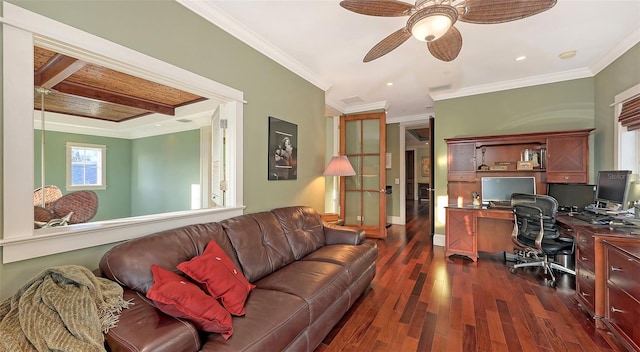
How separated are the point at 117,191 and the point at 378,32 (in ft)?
19.4

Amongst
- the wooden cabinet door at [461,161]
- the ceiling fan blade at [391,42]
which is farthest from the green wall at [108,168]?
the wooden cabinet door at [461,161]

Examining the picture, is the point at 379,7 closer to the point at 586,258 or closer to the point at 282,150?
the point at 282,150

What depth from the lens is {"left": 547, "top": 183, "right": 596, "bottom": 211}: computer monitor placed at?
3076mm

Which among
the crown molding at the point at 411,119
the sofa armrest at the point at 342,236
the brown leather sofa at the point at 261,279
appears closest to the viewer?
the brown leather sofa at the point at 261,279

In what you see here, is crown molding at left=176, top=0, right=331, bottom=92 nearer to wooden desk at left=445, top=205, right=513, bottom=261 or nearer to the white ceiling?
the white ceiling

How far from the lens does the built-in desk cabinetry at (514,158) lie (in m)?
3.30

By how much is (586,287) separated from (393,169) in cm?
447

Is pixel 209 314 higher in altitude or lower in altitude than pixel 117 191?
lower

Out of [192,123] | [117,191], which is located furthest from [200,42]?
[117,191]

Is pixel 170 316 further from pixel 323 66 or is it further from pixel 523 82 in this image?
pixel 523 82

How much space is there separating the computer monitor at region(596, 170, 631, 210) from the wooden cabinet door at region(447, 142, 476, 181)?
53.8 inches

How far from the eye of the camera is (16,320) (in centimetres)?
101

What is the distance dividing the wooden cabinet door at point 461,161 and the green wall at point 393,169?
230 centimetres

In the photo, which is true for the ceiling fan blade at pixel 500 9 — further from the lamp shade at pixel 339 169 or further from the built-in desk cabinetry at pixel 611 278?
the lamp shade at pixel 339 169
